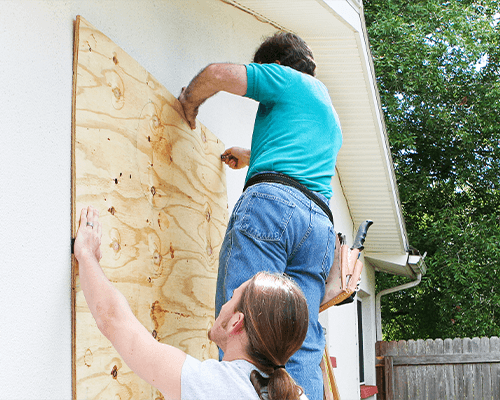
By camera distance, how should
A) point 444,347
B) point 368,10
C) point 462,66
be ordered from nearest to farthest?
point 444,347 < point 462,66 < point 368,10

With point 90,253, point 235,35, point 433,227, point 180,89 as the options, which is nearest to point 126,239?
point 90,253

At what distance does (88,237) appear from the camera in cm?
196

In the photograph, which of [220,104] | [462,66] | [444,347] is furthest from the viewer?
[462,66]

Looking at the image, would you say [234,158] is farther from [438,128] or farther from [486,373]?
[438,128]

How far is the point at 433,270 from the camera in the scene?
13.2 metres

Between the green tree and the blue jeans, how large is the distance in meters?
10.9

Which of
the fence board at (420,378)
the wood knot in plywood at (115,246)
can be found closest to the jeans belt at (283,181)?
the wood knot in plywood at (115,246)

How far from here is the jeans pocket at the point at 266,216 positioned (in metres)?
2.18

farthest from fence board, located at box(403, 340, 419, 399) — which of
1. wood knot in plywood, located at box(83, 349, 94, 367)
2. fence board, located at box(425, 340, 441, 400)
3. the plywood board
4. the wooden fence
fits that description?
wood knot in plywood, located at box(83, 349, 94, 367)

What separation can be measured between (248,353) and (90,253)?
26.0 inches

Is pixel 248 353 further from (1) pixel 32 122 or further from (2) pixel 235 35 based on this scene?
(2) pixel 235 35

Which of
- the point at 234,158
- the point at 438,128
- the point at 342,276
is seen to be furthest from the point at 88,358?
the point at 438,128

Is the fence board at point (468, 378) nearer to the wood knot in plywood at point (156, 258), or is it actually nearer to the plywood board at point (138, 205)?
the plywood board at point (138, 205)

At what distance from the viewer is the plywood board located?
1.99m
